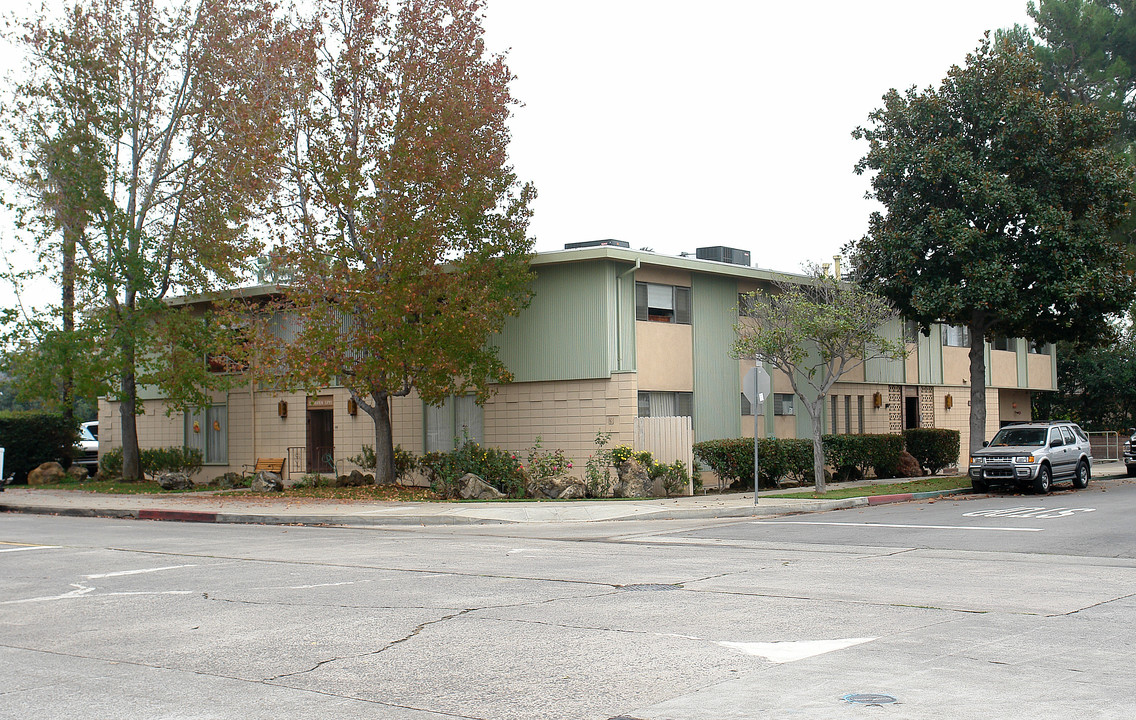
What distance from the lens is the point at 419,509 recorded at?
22.4 m

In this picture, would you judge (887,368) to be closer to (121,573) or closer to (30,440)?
(121,573)

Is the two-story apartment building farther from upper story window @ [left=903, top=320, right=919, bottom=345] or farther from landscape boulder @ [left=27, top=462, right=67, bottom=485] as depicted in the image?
landscape boulder @ [left=27, top=462, right=67, bottom=485]

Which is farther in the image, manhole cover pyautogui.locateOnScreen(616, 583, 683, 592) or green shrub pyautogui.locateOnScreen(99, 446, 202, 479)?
green shrub pyautogui.locateOnScreen(99, 446, 202, 479)

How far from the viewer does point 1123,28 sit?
38.8 m

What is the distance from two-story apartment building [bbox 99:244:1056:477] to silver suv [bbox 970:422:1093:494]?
5977 millimetres

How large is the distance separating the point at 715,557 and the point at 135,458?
2623cm

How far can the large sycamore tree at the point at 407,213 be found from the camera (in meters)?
24.7

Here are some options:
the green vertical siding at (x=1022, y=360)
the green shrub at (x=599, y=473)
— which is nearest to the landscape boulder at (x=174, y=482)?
the green shrub at (x=599, y=473)

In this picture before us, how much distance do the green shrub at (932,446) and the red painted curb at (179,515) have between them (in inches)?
844

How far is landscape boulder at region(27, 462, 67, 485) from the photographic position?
34938 millimetres

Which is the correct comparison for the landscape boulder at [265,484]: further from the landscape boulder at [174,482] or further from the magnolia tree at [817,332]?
the magnolia tree at [817,332]

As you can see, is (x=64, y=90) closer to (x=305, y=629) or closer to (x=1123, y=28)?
(x=305, y=629)

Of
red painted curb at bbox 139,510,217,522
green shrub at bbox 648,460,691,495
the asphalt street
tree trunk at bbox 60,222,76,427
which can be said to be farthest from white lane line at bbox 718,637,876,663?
tree trunk at bbox 60,222,76,427

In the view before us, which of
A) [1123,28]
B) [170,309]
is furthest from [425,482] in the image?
A: [1123,28]
